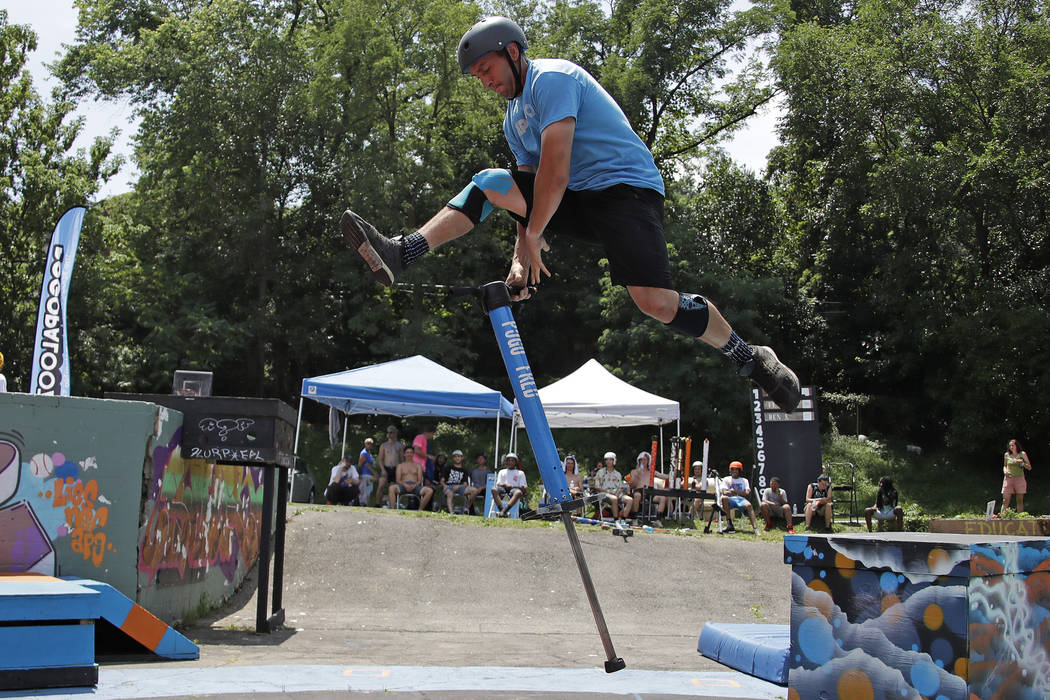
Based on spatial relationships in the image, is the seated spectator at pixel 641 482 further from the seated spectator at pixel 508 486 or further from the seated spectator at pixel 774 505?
the seated spectator at pixel 508 486

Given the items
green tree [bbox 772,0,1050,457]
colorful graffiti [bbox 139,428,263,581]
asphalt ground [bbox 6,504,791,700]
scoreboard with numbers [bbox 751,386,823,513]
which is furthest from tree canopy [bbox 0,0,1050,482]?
colorful graffiti [bbox 139,428,263,581]

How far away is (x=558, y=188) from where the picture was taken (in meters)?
3.47

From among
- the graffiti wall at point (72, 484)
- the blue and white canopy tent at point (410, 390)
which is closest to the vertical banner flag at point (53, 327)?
the blue and white canopy tent at point (410, 390)

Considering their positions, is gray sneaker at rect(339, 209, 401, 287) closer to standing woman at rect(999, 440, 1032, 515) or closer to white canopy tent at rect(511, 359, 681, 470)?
white canopy tent at rect(511, 359, 681, 470)

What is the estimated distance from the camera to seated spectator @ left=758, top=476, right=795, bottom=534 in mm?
14117

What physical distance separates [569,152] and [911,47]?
83.6ft

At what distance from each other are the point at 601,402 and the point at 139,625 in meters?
10.6

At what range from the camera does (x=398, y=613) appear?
331 inches

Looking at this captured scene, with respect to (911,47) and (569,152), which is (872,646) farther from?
(911,47)

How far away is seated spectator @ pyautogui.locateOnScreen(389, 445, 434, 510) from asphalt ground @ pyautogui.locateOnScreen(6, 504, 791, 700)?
2364 mm

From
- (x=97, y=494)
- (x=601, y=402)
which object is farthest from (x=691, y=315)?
(x=601, y=402)

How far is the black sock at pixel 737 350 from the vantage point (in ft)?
13.8

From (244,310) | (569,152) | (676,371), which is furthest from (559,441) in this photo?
(569,152)

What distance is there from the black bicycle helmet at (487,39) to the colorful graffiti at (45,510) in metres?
3.68
